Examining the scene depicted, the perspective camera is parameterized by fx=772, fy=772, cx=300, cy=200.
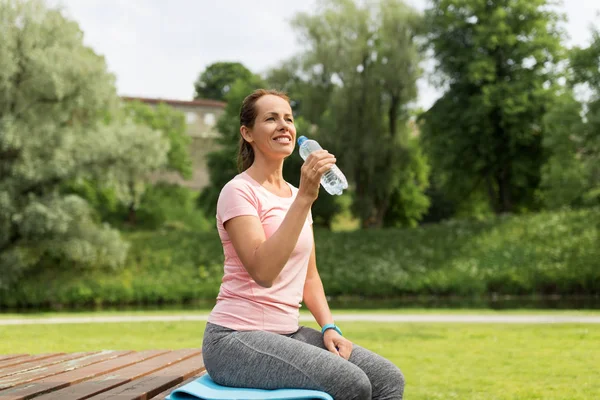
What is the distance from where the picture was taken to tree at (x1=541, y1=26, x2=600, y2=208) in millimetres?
28172

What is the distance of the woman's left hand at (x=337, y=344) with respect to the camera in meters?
3.22

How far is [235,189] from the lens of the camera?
10.4 ft

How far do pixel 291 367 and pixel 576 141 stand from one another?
29.9 m

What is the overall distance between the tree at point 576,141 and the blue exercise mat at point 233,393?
26.6 meters

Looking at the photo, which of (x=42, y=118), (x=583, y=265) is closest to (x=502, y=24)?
(x=583, y=265)

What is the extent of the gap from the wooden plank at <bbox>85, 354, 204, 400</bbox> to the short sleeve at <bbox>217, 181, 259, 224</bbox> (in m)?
0.86

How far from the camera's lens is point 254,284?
315cm

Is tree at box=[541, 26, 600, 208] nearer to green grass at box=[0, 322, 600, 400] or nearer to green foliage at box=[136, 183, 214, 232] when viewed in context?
green grass at box=[0, 322, 600, 400]

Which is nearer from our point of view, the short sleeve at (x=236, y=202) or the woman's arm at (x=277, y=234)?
the woman's arm at (x=277, y=234)

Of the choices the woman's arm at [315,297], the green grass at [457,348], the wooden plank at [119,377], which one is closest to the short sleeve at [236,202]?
the woman's arm at [315,297]

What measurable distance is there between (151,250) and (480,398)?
2630 centimetres

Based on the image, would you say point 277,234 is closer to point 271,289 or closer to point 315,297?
point 271,289

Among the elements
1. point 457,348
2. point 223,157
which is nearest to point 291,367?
point 457,348

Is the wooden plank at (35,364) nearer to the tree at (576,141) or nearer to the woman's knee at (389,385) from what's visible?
the woman's knee at (389,385)
